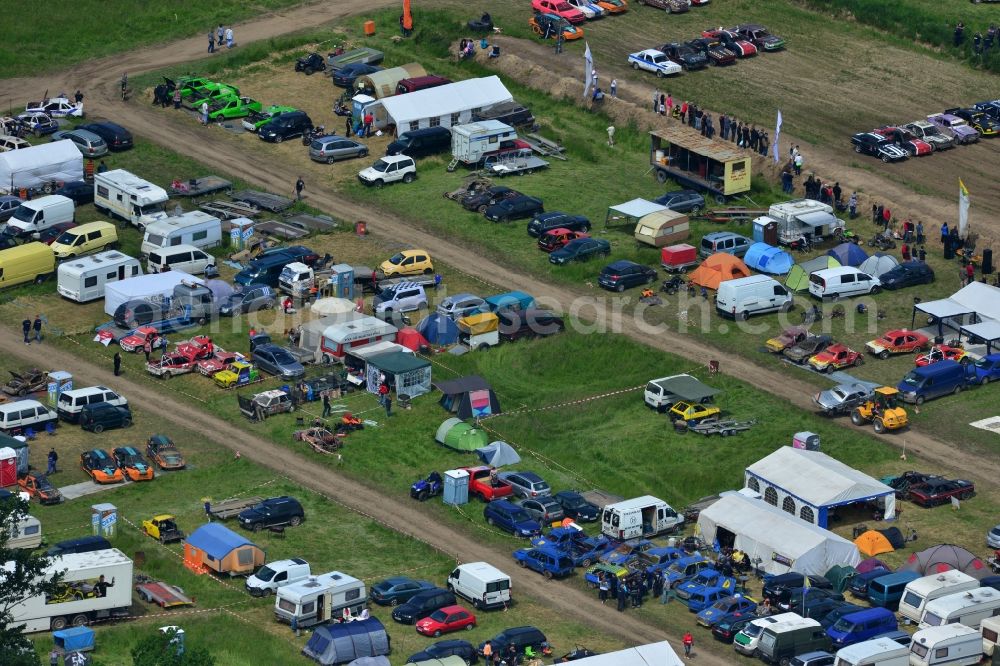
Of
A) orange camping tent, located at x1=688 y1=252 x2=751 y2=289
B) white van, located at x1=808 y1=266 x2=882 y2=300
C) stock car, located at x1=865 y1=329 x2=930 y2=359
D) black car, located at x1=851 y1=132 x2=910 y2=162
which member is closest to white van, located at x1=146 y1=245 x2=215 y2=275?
orange camping tent, located at x1=688 y1=252 x2=751 y2=289

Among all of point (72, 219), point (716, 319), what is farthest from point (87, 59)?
point (716, 319)

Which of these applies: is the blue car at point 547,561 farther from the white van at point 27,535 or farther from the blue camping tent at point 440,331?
the blue camping tent at point 440,331

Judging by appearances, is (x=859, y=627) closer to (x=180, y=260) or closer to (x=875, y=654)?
(x=875, y=654)

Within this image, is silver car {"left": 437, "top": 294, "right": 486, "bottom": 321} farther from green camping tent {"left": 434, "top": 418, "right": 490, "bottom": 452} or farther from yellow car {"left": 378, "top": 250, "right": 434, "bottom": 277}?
green camping tent {"left": 434, "top": 418, "right": 490, "bottom": 452}

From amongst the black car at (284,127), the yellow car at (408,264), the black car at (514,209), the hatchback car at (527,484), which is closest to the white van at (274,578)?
the hatchback car at (527,484)

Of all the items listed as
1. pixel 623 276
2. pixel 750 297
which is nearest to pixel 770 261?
pixel 750 297

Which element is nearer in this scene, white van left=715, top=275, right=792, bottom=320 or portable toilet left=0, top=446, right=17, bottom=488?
portable toilet left=0, top=446, right=17, bottom=488
